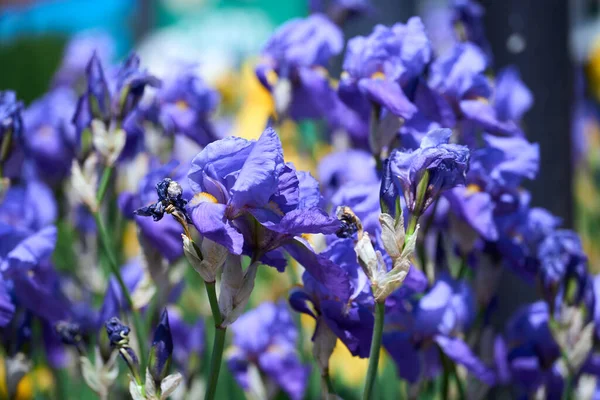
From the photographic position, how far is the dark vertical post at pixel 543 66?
5.09 feet

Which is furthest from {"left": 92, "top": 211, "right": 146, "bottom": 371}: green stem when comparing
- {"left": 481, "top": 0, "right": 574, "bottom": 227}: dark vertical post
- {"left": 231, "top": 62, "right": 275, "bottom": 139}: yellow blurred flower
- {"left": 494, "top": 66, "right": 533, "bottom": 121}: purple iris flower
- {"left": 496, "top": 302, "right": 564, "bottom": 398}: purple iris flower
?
{"left": 231, "top": 62, "right": 275, "bottom": 139}: yellow blurred flower

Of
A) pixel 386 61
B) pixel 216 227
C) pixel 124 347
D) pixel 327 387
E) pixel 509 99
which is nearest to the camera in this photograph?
pixel 216 227

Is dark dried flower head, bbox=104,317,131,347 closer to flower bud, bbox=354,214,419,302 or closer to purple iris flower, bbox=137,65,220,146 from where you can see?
flower bud, bbox=354,214,419,302

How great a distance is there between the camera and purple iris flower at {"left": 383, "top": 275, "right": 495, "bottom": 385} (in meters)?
1.05

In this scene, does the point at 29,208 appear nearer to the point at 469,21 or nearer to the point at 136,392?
the point at 136,392

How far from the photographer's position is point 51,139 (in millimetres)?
1521

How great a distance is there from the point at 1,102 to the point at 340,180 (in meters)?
0.60

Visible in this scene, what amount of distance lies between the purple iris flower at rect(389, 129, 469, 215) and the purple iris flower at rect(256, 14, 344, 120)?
21.3 inches

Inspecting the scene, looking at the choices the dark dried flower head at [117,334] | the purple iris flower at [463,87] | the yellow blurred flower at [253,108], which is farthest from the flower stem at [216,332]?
the yellow blurred flower at [253,108]

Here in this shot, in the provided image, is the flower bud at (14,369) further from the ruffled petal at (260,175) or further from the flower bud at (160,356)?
the ruffled petal at (260,175)

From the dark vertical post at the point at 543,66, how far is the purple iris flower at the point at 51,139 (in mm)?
927

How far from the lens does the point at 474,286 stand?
122 cm

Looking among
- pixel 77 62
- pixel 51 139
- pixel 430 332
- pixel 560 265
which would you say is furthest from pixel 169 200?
pixel 77 62

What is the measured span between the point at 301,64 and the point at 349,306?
0.64 meters
